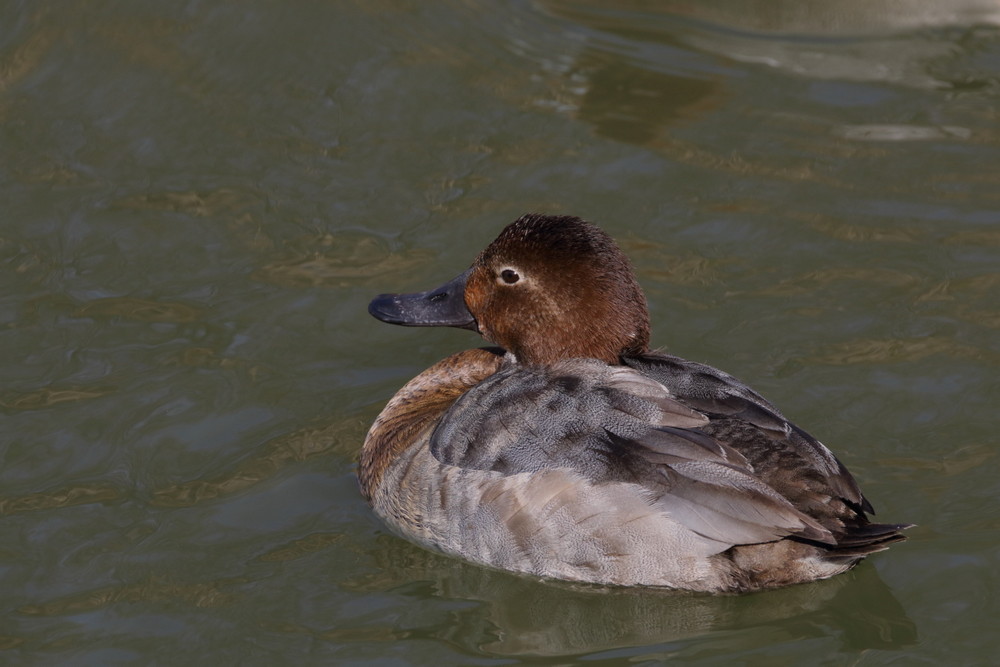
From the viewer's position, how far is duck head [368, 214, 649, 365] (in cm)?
559

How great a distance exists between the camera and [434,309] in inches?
Result: 243

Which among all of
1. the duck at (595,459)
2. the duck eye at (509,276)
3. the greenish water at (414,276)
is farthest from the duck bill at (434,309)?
the greenish water at (414,276)

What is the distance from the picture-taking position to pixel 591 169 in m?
8.20

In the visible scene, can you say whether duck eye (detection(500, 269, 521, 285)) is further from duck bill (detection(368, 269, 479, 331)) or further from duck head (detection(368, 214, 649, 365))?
duck bill (detection(368, 269, 479, 331))

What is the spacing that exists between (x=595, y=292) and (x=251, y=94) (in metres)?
4.20

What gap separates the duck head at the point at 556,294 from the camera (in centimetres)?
559

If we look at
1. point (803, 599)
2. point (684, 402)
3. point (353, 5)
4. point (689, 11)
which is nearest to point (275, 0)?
point (353, 5)

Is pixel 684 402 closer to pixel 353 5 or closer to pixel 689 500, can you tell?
pixel 689 500

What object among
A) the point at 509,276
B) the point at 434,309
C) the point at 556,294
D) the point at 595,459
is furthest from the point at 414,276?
the point at 595,459

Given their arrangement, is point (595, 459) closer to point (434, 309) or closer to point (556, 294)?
point (556, 294)

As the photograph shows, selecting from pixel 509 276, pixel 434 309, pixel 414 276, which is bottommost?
pixel 414 276

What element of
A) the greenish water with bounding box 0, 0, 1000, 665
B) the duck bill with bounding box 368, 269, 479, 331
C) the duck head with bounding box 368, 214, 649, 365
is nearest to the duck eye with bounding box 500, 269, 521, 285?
the duck head with bounding box 368, 214, 649, 365

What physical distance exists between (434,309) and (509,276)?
0.48 m

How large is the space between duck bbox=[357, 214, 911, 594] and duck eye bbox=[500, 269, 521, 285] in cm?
1
